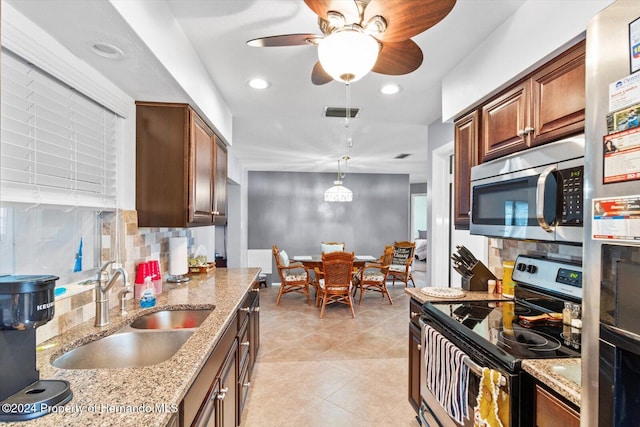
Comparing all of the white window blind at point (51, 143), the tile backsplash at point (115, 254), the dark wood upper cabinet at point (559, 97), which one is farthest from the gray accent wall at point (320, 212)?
the dark wood upper cabinet at point (559, 97)

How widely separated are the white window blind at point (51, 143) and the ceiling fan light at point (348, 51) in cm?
118

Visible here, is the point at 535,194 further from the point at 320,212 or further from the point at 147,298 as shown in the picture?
the point at 320,212

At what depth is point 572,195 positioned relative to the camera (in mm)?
1293

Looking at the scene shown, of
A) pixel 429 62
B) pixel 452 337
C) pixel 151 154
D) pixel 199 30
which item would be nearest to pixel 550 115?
pixel 429 62

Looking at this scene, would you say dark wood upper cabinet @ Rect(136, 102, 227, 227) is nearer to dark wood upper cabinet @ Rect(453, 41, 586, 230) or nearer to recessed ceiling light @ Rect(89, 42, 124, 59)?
recessed ceiling light @ Rect(89, 42, 124, 59)

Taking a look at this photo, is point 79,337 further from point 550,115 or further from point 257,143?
point 257,143

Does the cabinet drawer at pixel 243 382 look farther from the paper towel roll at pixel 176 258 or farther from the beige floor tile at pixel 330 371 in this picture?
the paper towel roll at pixel 176 258

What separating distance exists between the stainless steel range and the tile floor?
24.6 inches

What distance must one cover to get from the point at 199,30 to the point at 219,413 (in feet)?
6.48

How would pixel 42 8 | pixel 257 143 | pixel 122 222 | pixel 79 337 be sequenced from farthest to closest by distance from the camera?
pixel 257 143
pixel 122 222
pixel 79 337
pixel 42 8

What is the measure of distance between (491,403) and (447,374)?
325 mm

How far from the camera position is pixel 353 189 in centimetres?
723

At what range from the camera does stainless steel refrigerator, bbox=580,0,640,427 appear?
63 cm

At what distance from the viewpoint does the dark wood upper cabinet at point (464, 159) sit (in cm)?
209
